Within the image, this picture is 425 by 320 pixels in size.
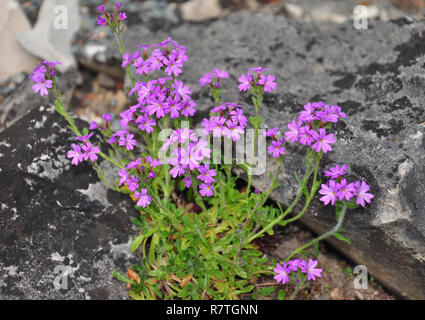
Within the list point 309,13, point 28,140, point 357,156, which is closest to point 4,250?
point 28,140

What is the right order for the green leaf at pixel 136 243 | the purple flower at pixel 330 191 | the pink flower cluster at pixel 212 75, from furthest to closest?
the green leaf at pixel 136 243
the pink flower cluster at pixel 212 75
the purple flower at pixel 330 191

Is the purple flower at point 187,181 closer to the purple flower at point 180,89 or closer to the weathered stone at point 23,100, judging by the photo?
the purple flower at point 180,89

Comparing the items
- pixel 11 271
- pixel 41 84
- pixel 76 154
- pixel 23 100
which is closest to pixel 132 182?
pixel 76 154

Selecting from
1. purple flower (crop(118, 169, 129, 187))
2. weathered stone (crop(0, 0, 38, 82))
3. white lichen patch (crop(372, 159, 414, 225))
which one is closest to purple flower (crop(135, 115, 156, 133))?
purple flower (crop(118, 169, 129, 187))

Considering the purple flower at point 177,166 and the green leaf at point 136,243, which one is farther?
the green leaf at point 136,243

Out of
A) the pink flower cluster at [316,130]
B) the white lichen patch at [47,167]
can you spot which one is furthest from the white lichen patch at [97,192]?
the pink flower cluster at [316,130]

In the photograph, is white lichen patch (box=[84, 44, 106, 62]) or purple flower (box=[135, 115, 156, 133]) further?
white lichen patch (box=[84, 44, 106, 62])

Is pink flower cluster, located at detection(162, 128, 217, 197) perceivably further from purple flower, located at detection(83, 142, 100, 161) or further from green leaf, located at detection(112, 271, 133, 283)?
green leaf, located at detection(112, 271, 133, 283)
